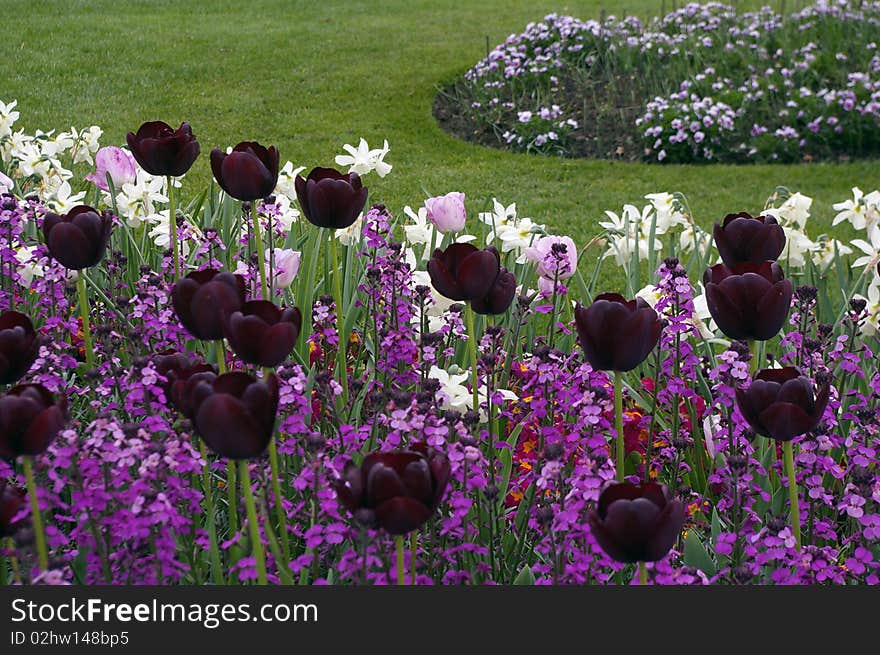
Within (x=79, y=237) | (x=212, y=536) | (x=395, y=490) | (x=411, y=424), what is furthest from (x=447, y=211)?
(x=395, y=490)

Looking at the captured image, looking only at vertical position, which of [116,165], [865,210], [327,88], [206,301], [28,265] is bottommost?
[327,88]

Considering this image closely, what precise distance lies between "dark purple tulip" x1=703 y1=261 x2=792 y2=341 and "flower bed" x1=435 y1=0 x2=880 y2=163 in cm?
614

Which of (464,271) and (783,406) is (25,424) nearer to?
(464,271)

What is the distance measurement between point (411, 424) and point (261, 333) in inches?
11.1

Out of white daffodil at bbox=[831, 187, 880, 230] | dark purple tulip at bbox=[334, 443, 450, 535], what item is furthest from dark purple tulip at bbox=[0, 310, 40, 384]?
white daffodil at bbox=[831, 187, 880, 230]

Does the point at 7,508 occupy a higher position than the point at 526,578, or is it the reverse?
the point at 7,508

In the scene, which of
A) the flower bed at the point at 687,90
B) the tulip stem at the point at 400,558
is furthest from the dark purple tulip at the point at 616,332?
the flower bed at the point at 687,90

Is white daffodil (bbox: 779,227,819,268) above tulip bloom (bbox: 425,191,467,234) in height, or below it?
below

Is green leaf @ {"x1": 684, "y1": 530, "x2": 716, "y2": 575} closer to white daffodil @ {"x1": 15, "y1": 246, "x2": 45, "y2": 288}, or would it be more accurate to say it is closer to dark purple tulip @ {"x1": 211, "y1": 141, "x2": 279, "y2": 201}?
dark purple tulip @ {"x1": 211, "y1": 141, "x2": 279, "y2": 201}

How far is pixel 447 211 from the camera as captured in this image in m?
2.65

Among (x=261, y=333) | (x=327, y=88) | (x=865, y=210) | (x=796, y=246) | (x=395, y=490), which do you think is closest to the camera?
(x=395, y=490)

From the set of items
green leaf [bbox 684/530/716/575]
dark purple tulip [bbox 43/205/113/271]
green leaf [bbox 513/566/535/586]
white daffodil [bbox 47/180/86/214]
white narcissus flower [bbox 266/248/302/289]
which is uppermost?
dark purple tulip [bbox 43/205/113/271]

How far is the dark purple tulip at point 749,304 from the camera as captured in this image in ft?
5.87

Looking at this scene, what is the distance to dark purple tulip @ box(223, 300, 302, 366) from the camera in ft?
5.14
